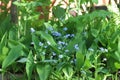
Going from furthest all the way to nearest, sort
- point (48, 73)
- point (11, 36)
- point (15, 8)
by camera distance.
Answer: point (15, 8)
point (11, 36)
point (48, 73)

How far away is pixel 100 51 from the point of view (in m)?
2.48

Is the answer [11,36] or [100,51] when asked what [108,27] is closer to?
[100,51]

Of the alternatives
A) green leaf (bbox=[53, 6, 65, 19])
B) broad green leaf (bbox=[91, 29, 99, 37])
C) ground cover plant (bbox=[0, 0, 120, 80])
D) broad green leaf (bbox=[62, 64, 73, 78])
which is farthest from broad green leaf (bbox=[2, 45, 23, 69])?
green leaf (bbox=[53, 6, 65, 19])

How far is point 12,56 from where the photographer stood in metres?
2.43

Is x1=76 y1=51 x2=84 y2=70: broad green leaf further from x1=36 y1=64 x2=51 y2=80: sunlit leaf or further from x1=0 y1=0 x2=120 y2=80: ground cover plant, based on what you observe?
x1=36 y1=64 x2=51 y2=80: sunlit leaf

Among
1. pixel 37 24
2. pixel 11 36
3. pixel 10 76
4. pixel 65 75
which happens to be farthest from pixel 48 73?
pixel 37 24

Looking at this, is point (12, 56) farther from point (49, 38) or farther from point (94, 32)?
point (94, 32)

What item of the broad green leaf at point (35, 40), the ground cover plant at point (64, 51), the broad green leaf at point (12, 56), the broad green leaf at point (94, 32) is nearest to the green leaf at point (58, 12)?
the ground cover plant at point (64, 51)

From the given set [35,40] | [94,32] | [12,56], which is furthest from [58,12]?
[12,56]

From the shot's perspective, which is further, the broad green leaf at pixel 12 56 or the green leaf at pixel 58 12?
the green leaf at pixel 58 12

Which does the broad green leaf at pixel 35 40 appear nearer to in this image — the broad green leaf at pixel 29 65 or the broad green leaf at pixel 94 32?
the broad green leaf at pixel 29 65

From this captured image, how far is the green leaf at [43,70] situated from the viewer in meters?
2.34

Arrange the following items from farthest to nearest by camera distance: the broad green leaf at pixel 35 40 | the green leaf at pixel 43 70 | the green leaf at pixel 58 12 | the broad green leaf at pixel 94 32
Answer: the green leaf at pixel 58 12 < the broad green leaf at pixel 94 32 < the broad green leaf at pixel 35 40 < the green leaf at pixel 43 70

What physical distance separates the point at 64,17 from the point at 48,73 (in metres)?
0.74
